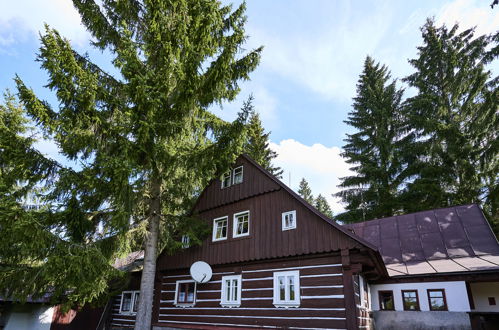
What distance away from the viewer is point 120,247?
35.1 feet

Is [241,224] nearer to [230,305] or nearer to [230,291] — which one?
[230,291]

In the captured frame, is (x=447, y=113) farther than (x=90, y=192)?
Yes

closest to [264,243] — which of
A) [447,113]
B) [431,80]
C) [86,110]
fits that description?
[86,110]

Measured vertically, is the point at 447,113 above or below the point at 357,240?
above

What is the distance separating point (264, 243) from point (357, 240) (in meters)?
3.63

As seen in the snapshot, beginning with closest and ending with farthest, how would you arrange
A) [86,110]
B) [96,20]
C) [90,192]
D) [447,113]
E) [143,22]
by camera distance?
[86,110] → [90,192] → [96,20] → [143,22] → [447,113]

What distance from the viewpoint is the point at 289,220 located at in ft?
38.3

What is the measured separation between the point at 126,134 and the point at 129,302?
9.93 metres

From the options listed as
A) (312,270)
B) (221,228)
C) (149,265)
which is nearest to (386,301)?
(312,270)

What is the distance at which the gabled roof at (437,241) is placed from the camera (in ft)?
39.2

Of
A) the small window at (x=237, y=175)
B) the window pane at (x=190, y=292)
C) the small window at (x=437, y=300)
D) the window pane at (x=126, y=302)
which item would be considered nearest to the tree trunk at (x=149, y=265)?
the window pane at (x=190, y=292)

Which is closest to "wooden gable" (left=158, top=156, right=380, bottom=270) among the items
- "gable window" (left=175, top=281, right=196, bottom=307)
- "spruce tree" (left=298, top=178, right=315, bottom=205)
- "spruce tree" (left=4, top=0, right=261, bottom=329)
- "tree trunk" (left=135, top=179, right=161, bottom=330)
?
"gable window" (left=175, top=281, right=196, bottom=307)

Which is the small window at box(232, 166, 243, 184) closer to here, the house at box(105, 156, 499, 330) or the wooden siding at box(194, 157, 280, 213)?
the house at box(105, 156, 499, 330)

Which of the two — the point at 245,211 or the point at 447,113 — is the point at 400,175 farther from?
the point at 245,211
